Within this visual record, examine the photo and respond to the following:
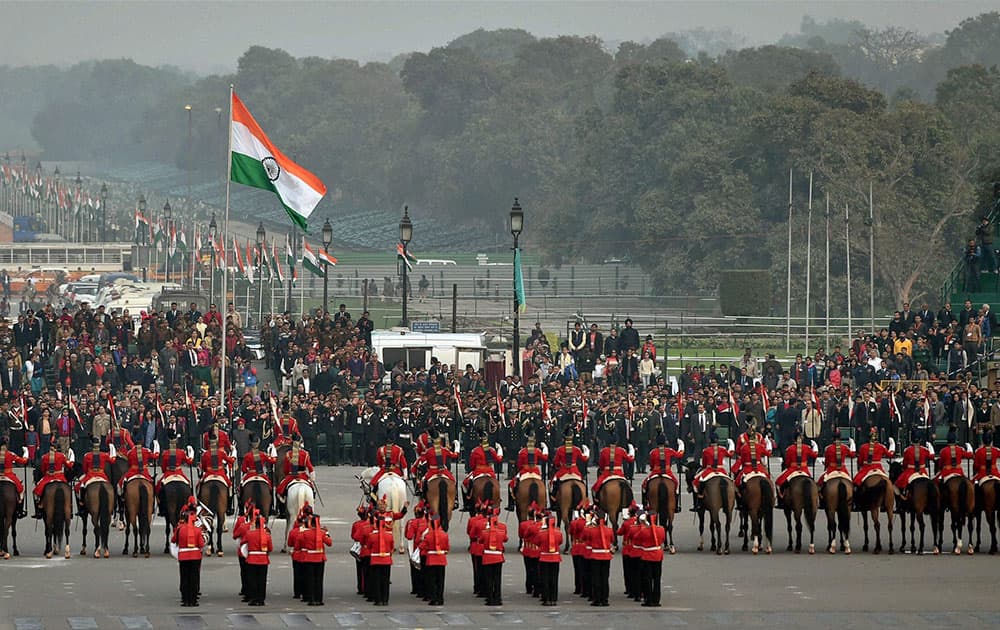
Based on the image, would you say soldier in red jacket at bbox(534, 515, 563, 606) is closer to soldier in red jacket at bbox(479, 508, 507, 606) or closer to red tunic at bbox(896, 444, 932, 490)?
soldier in red jacket at bbox(479, 508, 507, 606)

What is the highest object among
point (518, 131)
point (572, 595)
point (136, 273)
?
point (518, 131)

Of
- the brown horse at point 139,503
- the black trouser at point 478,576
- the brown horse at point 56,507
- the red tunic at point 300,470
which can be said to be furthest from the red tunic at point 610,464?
A: the brown horse at point 56,507

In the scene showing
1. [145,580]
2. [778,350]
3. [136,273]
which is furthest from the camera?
[136,273]

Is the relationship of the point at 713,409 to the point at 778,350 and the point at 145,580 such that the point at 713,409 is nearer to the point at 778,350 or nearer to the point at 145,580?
the point at 145,580

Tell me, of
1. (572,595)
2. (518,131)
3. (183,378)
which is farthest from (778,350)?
(518,131)

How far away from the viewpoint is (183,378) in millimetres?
55250

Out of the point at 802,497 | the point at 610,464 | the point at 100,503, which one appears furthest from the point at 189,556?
the point at 802,497

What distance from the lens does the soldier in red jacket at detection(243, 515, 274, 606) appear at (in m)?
29.3

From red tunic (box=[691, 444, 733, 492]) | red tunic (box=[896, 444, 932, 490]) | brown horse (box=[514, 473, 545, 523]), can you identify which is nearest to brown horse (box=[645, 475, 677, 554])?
red tunic (box=[691, 444, 733, 492])

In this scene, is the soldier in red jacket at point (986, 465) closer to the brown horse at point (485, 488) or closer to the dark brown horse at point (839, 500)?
the dark brown horse at point (839, 500)

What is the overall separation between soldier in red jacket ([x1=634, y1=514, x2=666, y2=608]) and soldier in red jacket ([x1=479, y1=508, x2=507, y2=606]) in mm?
1712

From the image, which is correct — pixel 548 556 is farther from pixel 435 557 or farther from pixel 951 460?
pixel 951 460

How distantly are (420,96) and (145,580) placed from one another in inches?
6164

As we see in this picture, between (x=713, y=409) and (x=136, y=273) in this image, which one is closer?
(x=713, y=409)
